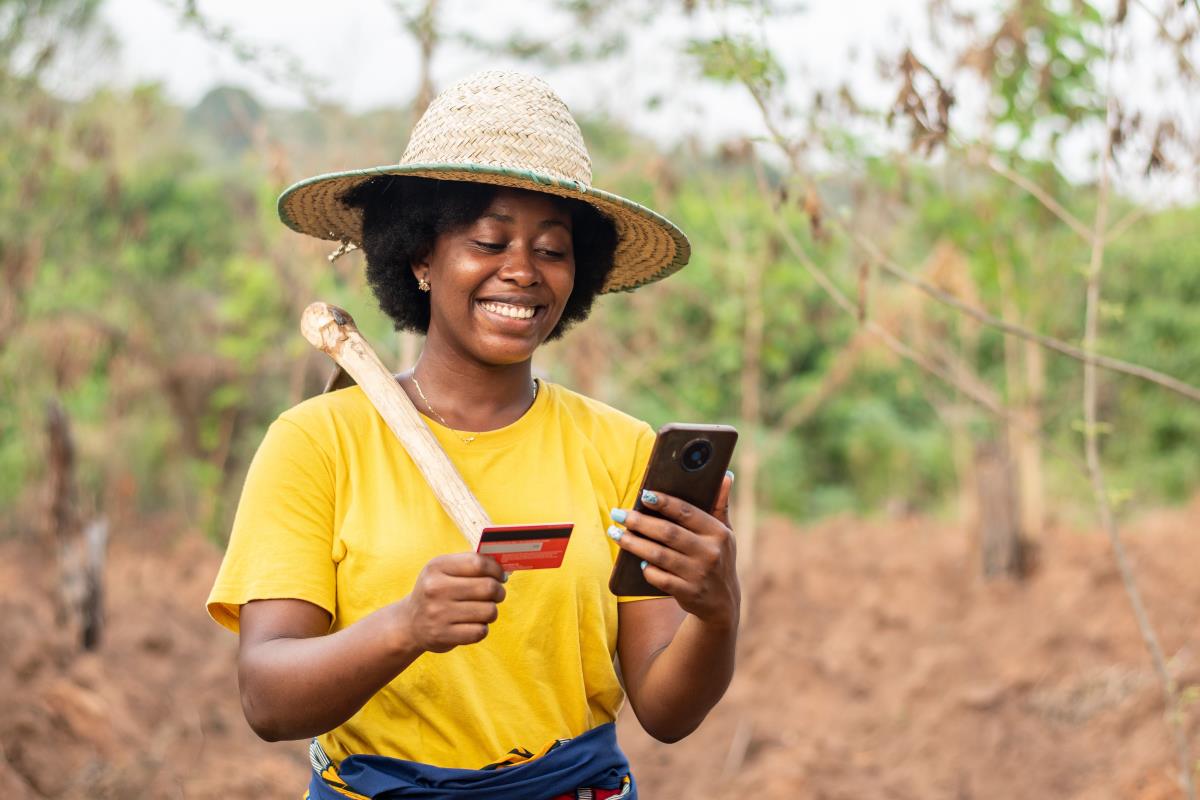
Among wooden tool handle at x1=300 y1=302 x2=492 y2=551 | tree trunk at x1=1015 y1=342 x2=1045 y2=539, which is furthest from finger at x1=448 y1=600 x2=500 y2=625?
tree trunk at x1=1015 y1=342 x2=1045 y2=539

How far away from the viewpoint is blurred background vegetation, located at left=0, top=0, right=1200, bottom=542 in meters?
4.26

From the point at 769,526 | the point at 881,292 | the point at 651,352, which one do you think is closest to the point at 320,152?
the point at 651,352

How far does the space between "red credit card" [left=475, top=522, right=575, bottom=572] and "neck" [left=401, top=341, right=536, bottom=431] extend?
0.47 meters

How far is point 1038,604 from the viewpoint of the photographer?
693cm

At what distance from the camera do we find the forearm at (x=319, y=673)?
1595 mm

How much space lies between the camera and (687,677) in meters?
1.84

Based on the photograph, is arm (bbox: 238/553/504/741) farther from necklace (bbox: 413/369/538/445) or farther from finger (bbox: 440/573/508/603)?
necklace (bbox: 413/369/538/445)

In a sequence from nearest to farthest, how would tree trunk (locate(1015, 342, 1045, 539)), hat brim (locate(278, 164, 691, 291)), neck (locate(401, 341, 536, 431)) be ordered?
hat brim (locate(278, 164, 691, 291)) → neck (locate(401, 341, 536, 431)) → tree trunk (locate(1015, 342, 1045, 539))

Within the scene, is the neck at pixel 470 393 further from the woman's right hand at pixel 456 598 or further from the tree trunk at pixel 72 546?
the tree trunk at pixel 72 546

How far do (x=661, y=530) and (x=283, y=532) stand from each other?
55cm

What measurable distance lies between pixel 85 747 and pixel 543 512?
140 inches

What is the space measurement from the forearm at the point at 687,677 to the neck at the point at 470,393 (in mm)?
473

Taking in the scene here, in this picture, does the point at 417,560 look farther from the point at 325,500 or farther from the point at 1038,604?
the point at 1038,604

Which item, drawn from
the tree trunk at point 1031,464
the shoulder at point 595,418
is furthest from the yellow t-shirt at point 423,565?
the tree trunk at point 1031,464
